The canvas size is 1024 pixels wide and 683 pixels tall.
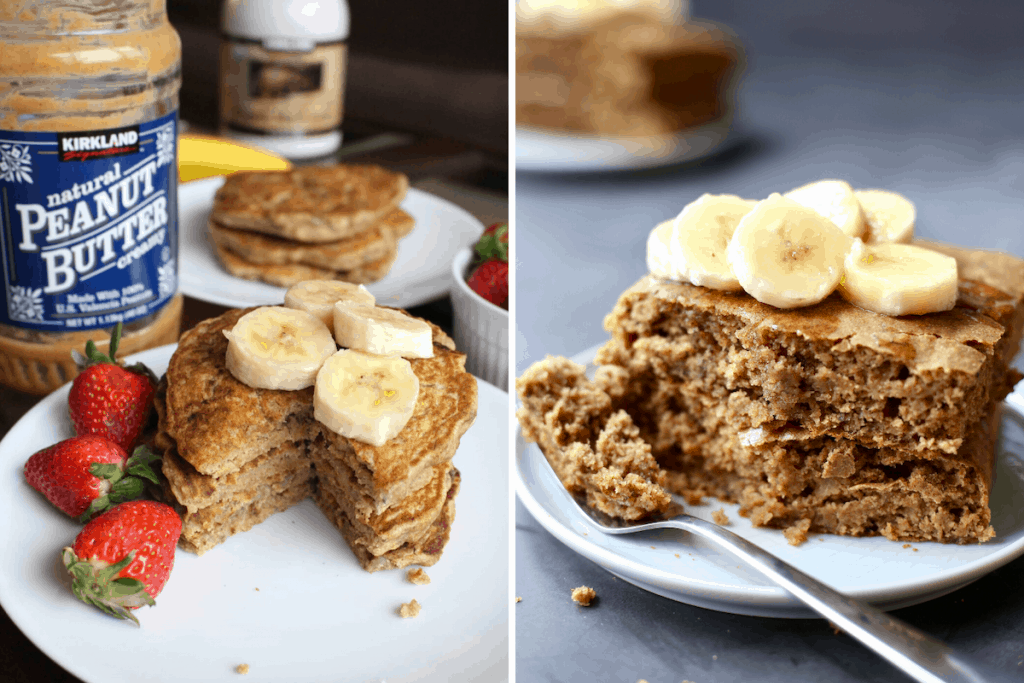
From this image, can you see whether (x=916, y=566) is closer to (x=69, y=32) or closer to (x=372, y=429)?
(x=372, y=429)

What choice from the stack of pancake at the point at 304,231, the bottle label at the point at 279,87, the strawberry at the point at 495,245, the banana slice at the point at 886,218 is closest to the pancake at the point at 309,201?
the stack of pancake at the point at 304,231

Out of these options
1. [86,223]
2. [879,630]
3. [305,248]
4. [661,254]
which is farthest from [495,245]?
[879,630]

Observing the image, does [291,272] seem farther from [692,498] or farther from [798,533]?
[798,533]

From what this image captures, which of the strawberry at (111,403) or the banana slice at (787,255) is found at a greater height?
the banana slice at (787,255)

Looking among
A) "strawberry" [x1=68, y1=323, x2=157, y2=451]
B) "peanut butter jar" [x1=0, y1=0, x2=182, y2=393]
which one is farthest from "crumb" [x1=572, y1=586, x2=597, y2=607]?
"peanut butter jar" [x1=0, y1=0, x2=182, y2=393]

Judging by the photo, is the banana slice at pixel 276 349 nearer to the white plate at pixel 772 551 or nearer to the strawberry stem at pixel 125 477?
the strawberry stem at pixel 125 477
